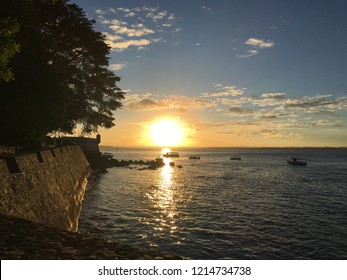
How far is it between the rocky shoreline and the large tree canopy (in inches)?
260

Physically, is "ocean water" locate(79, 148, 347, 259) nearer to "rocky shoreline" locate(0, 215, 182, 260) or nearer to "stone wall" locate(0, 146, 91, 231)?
"stone wall" locate(0, 146, 91, 231)

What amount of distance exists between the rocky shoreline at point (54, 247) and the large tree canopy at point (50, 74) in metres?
6.61

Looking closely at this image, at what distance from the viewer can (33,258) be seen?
6223 mm

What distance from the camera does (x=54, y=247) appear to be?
22.6 feet

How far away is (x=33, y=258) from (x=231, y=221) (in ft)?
58.1

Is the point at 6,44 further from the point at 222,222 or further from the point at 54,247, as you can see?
the point at 222,222

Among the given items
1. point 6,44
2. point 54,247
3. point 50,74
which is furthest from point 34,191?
point 50,74

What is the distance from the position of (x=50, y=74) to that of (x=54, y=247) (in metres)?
18.2

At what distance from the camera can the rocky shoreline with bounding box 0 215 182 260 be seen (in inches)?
252

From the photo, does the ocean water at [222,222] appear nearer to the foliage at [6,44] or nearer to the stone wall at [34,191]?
the stone wall at [34,191]

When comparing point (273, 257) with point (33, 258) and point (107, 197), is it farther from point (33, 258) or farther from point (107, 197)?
point (107, 197)

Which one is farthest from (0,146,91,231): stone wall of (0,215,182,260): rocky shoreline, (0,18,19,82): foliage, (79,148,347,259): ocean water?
(79,148,347,259): ocean water

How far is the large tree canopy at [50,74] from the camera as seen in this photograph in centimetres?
2011
